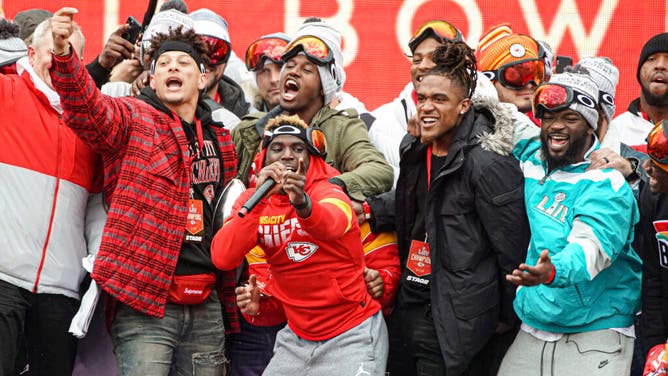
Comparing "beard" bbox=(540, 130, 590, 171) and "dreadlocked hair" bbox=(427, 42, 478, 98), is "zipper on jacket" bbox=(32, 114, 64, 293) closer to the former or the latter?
"dreadlocked hair" bbox=(427, 42, 478, 98)

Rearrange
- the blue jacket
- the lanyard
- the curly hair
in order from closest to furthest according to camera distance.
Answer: the blue jacket
the lanyard
the curly hair

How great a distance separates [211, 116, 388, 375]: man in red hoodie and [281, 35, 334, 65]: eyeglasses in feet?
3.06

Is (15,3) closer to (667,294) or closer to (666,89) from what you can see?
(666,89)

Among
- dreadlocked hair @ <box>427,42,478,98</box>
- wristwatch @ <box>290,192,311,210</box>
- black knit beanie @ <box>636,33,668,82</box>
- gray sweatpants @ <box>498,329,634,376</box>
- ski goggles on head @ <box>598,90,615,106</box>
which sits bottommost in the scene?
gray sweatpants @ <box>498,329,634,376</box>

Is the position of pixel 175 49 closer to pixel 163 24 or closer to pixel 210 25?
pixel 163 24

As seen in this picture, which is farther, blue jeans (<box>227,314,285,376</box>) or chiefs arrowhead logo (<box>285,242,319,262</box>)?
blue jeans (<box>227,314,285,376</box>)

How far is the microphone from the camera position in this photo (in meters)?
4.29

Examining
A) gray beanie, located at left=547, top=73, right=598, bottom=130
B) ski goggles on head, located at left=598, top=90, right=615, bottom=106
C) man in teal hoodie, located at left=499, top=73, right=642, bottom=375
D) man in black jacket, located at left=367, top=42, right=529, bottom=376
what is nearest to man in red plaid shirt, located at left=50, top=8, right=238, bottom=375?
man in black jacket, located at left=367, top=42, right=529, bottom=376

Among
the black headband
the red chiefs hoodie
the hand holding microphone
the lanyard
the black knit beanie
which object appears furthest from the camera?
the black knit beanie

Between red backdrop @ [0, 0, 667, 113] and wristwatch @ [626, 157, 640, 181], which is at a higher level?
red backdrop @ [0, 0, 667, 113]

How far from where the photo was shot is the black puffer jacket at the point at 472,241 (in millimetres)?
4953

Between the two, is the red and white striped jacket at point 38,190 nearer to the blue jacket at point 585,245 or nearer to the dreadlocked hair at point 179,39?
the dreadlocked hair at point 179,39

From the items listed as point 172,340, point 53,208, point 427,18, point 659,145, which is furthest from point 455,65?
point 427,18

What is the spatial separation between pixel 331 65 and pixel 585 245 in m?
2.02
